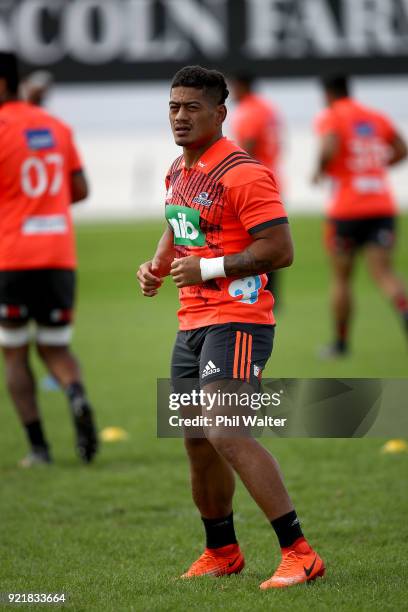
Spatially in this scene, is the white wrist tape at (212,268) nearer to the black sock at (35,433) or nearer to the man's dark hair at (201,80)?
the man's dark hair at (201,80)

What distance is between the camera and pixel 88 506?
19.9 feet

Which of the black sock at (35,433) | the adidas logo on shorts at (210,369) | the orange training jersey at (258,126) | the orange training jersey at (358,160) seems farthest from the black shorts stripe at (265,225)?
the orange training jersey at (258,126)

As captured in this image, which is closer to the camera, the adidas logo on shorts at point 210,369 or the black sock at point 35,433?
the adidas logo on shorts at point 210,369

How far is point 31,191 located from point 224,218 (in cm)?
282

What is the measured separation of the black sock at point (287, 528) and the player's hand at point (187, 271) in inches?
38.4

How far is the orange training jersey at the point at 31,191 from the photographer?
686cm

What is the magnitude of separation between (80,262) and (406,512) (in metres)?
13.9

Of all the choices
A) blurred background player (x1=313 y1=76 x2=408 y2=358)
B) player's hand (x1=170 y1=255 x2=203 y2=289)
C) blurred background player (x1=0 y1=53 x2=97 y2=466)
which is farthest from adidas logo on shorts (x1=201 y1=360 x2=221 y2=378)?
blurred background player (x1=313 y1=76 x2=408 y2=358)

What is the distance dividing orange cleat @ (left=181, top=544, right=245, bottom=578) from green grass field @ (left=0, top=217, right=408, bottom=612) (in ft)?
0.29

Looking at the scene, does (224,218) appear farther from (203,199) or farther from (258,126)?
(258,126)

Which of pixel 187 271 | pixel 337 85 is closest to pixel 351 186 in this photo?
pixel 337 85

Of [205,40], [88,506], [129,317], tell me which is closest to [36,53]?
[205,40]

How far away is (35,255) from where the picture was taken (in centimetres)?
689

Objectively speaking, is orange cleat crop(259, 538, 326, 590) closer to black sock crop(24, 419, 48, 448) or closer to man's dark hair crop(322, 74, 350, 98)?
black sock crop(24, 419, 48, 448)
